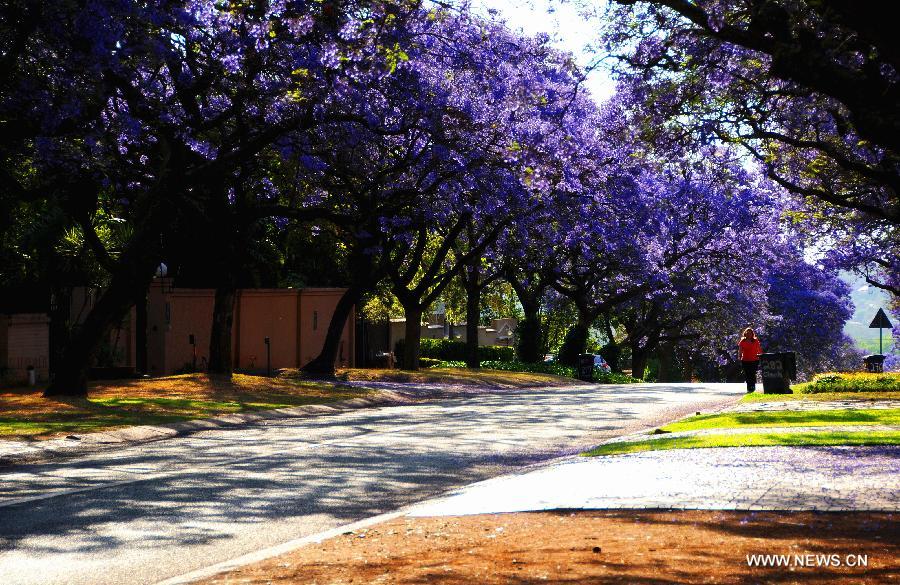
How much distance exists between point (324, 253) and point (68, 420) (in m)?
25.9

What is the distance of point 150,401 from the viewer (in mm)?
20250

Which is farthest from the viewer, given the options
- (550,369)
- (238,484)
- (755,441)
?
(550,369)

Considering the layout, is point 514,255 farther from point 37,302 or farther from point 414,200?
point 37,302

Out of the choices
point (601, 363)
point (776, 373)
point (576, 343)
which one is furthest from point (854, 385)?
point (601, 363)

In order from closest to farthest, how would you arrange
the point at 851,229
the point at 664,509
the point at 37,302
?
the point at 664,509
the point at 37,302
the point at 851,229

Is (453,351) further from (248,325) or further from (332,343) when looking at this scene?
(332,343)

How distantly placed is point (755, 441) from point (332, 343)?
18.9 metres

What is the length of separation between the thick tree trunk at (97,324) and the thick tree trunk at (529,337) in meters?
25.7

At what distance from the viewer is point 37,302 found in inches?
1063

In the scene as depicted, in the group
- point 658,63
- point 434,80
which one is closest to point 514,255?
point 434,80

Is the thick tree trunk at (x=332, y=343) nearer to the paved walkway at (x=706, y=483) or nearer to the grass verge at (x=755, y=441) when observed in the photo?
the grass verge at (x=755, y=441)

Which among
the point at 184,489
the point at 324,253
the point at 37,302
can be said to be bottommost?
the point at 184,489

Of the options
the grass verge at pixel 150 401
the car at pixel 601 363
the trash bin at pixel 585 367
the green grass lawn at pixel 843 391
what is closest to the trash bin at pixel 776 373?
the green grass lawn at pixel 843 391

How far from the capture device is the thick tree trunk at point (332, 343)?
30062 mm
